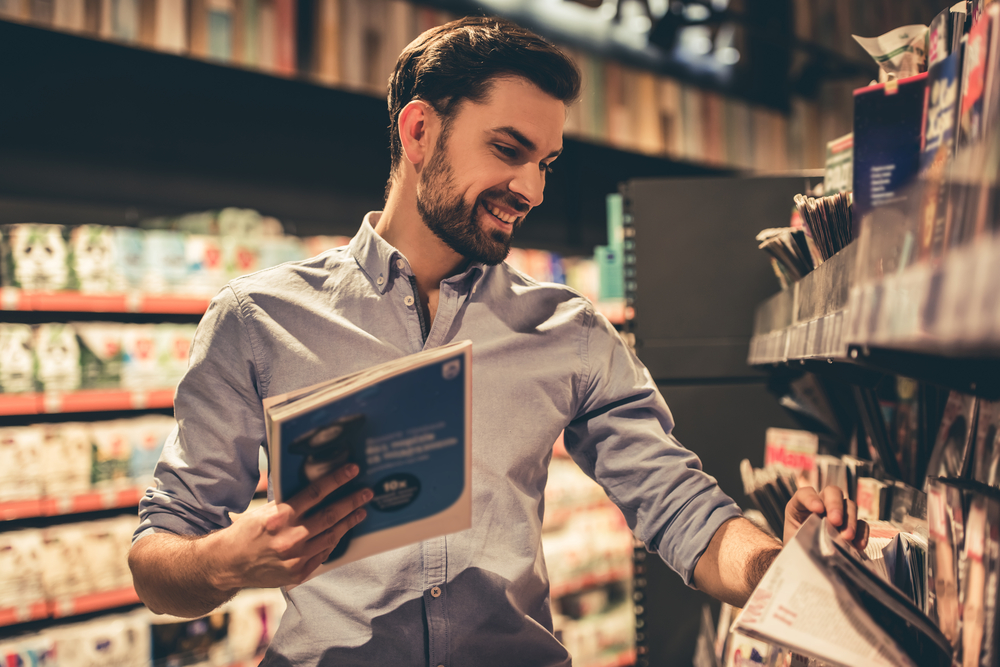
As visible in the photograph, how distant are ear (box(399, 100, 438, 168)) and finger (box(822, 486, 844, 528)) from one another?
3.12 ft

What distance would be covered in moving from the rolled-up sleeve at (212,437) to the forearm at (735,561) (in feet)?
2.61

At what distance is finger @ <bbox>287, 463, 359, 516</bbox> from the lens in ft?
2.60

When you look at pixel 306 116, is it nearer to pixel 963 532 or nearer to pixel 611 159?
pixel 611 159

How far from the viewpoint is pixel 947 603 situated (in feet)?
2.27

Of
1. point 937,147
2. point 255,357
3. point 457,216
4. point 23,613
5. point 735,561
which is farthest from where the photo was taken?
point 23,613

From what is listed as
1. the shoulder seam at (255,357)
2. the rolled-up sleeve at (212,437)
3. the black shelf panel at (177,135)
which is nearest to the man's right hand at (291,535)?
the rolled-up sleeve at (212,437)

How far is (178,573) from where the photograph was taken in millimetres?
979

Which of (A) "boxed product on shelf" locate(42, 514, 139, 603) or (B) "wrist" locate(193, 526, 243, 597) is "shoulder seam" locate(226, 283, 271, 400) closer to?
(B) "wrist" locate(193, 526, 243, 597)

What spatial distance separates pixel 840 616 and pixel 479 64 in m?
1.10

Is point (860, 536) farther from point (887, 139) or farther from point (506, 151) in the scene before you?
point (506, 151)

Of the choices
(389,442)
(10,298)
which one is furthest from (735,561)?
(10,298)

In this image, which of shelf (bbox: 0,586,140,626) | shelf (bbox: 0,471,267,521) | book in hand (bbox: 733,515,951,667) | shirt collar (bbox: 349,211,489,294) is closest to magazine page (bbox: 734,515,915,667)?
book in hand (bbox: 733,515,951,667)

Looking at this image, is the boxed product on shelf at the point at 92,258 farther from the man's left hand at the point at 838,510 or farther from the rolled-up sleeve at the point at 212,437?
the man's left hand at the point at 838,510

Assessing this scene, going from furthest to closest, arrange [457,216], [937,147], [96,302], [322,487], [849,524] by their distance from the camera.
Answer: [96,302], [457,216], [849,524], [322,487], [937,147]
